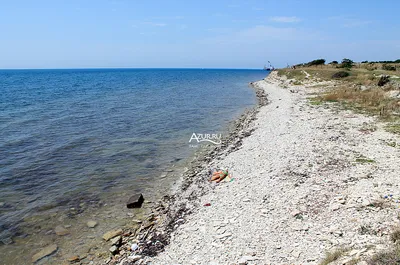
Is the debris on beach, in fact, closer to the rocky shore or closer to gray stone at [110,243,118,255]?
the rocky shore

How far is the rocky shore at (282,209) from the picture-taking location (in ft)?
26.7

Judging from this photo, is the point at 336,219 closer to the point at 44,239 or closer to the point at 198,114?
the point at 44,239

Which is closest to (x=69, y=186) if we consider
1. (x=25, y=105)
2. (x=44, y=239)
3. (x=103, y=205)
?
(x=103, y=205)

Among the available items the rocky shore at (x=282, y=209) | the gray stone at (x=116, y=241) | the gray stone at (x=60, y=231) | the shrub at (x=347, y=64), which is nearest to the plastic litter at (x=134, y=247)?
the rocky shore at (x=282, y=209)

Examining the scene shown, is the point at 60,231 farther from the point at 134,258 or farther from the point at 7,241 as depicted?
the point at 134,258

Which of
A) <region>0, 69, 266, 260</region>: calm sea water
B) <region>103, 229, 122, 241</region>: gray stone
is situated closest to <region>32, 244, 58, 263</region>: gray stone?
<region>103, 229, 122, 241</region>: gray stone

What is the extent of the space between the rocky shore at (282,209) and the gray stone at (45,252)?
2408mm

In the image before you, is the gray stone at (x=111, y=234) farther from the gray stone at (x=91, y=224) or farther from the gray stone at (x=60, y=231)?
the gray stone at (x=60, y=231)

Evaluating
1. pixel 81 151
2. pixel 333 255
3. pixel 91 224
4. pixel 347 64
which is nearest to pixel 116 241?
pixel 91 224

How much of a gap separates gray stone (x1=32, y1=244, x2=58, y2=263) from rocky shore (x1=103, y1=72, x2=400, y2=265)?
2408mm

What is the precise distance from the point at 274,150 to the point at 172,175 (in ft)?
21.9

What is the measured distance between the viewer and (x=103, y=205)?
13.8 m

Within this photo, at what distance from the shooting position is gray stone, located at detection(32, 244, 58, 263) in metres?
10.2

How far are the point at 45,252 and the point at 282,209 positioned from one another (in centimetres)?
933
